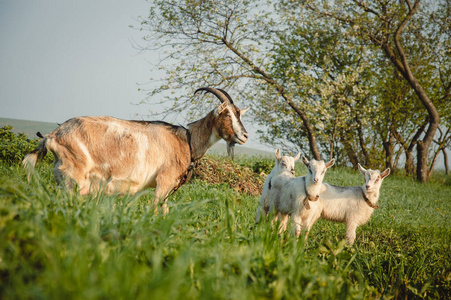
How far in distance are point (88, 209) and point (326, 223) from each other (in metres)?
5.48

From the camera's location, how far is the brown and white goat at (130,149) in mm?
4191

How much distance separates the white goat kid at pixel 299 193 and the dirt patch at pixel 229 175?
139 inches

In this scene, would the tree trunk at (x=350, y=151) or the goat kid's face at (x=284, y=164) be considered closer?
the goat kid's face at (x=284, y=164)

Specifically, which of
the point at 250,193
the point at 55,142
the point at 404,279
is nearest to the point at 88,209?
the point at 55,142

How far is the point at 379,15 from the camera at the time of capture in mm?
14844

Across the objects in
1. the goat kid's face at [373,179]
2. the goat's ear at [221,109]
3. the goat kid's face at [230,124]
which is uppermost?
the goat's ear at [221,109]

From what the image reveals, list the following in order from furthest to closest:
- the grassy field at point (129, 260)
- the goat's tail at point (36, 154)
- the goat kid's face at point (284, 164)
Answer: the goat kid's face at point (284, 164)
the goat's tail at point (36, 154)
the grassy field at point (129, 260)

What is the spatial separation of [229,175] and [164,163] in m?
5.47

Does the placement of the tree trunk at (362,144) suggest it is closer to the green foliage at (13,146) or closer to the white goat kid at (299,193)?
the white goat kid at (299,193)

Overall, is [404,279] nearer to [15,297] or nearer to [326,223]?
[326,223]

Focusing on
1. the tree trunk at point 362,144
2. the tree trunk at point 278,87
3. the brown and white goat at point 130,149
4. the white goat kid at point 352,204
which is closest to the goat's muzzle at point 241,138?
the brown and white goat at point 130,149

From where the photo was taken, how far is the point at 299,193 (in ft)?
17.3

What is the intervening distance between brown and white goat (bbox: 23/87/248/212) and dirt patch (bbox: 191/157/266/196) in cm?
400

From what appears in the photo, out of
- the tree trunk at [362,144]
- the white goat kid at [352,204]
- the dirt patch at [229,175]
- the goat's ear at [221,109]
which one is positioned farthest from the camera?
the tree trunk at [362,144]
